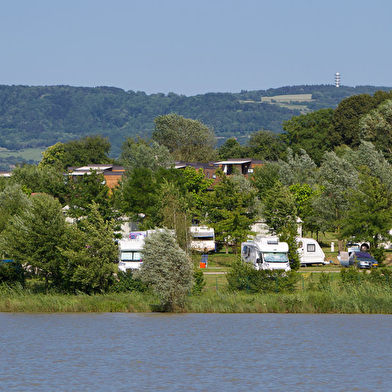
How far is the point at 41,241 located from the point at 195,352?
17.7m

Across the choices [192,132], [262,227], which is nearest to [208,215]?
[262,227]

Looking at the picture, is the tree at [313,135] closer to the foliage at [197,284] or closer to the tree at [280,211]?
the tree at [280,211]

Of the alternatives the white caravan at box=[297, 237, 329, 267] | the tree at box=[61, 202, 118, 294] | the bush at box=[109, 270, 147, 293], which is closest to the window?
the white caravan at box=[297, 237, 329, 267]

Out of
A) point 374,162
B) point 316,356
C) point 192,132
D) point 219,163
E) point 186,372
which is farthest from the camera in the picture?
point 192,132

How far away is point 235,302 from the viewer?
43844 millimetres

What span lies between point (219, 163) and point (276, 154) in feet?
97.1

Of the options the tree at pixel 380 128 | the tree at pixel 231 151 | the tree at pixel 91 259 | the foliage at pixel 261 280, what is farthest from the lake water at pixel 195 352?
the tree at pixel 231 151

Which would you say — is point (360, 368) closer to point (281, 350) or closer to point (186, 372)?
point (281, 350)

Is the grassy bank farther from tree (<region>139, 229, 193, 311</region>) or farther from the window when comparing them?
the window

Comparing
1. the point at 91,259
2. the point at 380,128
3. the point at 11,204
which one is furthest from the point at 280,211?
the point at 380,128

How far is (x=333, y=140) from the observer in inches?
5536

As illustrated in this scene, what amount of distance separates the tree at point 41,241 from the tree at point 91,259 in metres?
1.15

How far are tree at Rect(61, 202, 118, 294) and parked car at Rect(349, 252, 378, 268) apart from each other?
21265mm

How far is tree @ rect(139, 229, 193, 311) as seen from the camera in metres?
42.3
